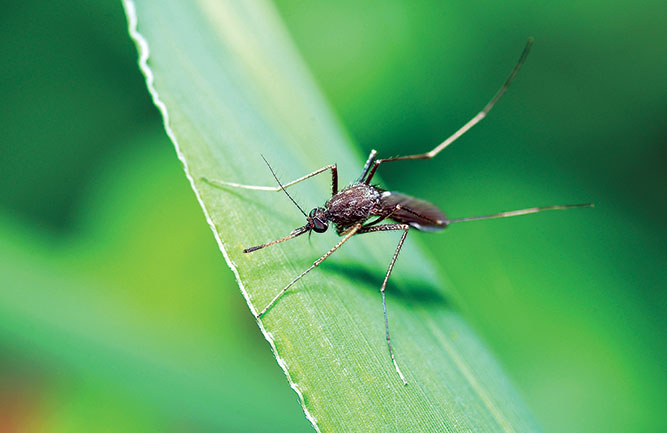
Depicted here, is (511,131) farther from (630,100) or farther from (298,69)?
(298,69)

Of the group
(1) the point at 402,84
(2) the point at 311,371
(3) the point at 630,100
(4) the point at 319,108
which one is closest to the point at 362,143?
(1) the point at 402,84

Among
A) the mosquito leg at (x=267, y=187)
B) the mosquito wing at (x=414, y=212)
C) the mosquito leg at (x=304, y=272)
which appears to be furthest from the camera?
the mosquito wing at (x=414, y=212)

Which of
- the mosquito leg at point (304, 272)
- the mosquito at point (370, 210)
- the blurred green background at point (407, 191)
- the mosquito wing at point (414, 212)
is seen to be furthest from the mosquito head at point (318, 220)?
the blurred green background at point (407, 191)

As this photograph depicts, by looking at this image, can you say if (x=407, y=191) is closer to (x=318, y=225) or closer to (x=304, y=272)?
(x=318, y=225)

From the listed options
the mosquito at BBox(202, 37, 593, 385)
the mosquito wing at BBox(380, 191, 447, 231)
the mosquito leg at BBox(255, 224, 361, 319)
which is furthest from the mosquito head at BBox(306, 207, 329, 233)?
the mosquito wing at BBox(380, 191, 447, 231)

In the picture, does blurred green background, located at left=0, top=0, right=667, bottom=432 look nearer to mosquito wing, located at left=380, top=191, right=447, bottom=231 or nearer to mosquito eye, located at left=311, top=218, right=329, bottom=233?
mosquito wing, located at left=380, top=191, right=447, bottom=231

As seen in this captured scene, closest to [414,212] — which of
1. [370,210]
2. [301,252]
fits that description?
[370,210]

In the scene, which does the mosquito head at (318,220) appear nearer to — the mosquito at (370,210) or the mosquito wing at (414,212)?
the mosquito at (370,210)
